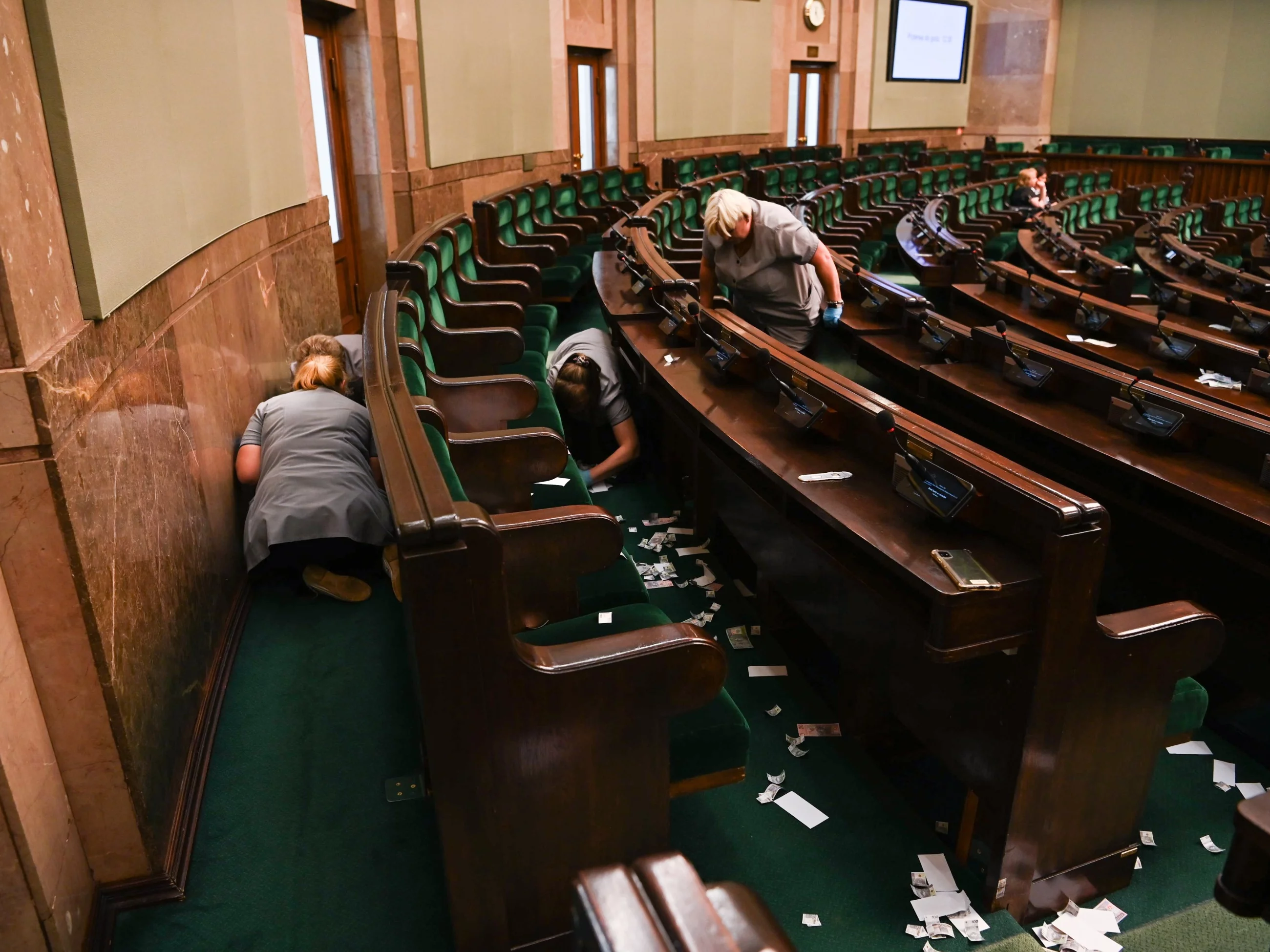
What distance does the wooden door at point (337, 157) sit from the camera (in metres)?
5.60

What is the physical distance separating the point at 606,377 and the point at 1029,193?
717cm

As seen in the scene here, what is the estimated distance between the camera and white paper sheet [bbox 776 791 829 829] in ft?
6.53

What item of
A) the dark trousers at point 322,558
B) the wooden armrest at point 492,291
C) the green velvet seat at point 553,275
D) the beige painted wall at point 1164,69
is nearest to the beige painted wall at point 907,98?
the beige painted wall at point 1164,69

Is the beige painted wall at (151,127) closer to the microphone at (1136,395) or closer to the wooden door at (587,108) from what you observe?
the microphone at (1136,395)

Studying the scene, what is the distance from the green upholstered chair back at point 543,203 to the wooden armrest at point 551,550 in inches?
195

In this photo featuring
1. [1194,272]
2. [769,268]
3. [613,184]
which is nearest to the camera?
[769,268]

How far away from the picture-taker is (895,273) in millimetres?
8664

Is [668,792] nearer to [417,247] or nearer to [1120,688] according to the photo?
[1120,688]

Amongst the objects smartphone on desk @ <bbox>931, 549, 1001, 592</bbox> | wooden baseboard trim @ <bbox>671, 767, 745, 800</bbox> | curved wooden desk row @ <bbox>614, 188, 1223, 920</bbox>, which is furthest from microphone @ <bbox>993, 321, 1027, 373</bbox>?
wooden baseboard trim @ <bbox>671, 767, 745, 800</bbox>

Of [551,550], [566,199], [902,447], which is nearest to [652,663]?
[551,550]

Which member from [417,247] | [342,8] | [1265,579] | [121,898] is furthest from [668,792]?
[342,8]

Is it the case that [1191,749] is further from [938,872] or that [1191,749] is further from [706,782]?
[706,782]

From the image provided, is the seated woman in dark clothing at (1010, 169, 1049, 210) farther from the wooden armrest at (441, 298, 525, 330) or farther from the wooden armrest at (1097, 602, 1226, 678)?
the wooden armrest at (1097, 602, 1226, 678)

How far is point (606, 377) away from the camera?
3.55 metres
